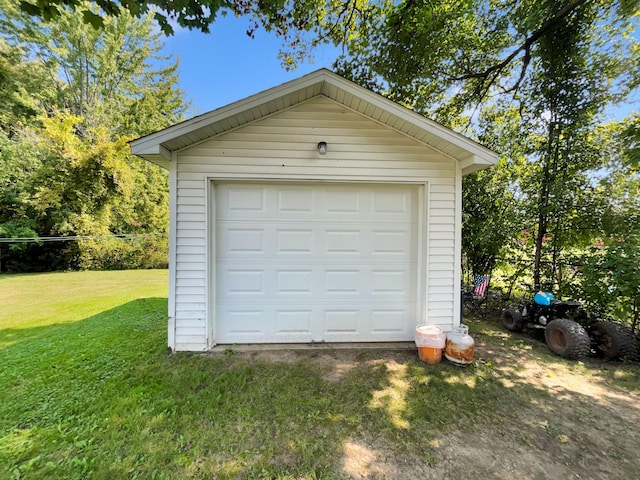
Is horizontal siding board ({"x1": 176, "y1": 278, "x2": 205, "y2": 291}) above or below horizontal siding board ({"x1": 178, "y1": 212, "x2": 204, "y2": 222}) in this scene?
below

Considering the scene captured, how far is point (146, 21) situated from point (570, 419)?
26.2 meters

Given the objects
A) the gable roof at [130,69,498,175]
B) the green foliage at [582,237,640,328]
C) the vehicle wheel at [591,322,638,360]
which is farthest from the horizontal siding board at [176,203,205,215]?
the vehicle wheel at [591,322,638,360]

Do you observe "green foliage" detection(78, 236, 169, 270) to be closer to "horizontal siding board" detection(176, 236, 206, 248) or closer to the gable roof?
"horizontal siding board" detection(176, 236, 206, 248)

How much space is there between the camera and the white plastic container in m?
3.48

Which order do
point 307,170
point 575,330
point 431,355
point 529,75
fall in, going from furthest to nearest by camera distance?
point 529,75, point 307,170, point 575,330, point 431,355

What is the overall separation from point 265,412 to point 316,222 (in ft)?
8.00

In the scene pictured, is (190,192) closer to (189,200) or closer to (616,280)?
(189,200)

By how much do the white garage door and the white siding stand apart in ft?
0.79

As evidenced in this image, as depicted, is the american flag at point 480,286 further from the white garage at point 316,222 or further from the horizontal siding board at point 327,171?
the horizontal siding board at point 327,171

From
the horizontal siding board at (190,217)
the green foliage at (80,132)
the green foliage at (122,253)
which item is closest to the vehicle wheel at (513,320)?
the horizontal siding board at (190,217)

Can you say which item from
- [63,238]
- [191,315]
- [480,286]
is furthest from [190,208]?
[63,238]

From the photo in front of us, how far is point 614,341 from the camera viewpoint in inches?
140

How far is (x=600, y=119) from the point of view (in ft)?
15.1

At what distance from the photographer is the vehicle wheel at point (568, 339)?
3586 millimetres
